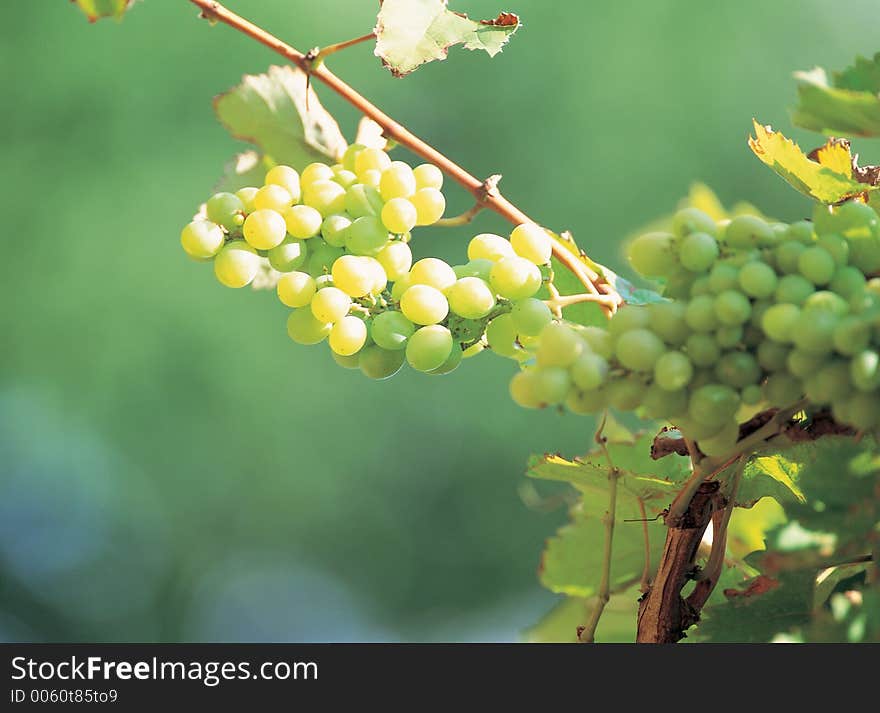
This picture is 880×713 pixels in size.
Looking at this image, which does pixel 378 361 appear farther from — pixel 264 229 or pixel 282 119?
pixel 282 119

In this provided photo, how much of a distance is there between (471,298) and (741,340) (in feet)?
0.37

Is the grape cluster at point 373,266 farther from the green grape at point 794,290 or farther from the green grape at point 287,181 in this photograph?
the green grape at point 794,290

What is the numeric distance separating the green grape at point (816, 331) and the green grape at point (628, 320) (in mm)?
44

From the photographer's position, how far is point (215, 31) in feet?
11.0

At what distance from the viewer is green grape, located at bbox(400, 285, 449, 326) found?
35 centimetres

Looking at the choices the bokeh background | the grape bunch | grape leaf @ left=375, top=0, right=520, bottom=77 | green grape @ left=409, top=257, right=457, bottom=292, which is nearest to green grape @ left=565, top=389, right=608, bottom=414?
the grape bunch

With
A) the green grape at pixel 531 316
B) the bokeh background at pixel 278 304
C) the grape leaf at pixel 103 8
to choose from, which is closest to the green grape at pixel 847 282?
the green grape at pixel 531 316

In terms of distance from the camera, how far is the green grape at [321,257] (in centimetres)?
40

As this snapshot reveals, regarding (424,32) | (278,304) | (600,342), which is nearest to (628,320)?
(600,342)

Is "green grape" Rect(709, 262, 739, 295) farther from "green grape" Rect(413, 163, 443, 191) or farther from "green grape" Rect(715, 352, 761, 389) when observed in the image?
"green grape" Rect(413, 163, 443, 191)

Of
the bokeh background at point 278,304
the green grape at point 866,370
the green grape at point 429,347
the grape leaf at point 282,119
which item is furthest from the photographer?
the bokeh background at point 278,304

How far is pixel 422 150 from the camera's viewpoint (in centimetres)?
42

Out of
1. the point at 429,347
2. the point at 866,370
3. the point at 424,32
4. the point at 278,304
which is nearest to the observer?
the point at 866,370

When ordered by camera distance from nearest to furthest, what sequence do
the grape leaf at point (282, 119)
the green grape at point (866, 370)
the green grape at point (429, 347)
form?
the green grape at point (866, 370), the green grape at point (429, 347), the grape leaf at point (282, 119)
